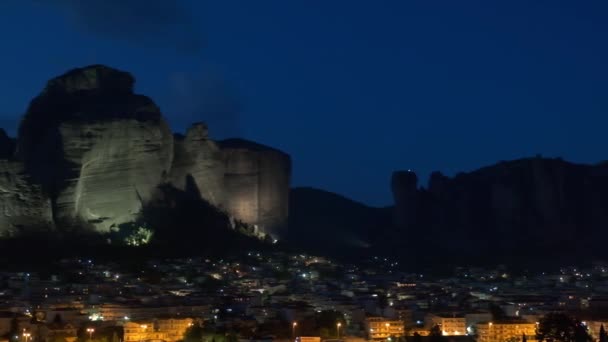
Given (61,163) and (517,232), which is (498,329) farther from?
Answer: (517,232)

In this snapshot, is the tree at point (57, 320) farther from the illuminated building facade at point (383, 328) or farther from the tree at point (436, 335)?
the tree at point (436, 335)

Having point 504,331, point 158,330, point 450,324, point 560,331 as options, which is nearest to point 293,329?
point 158,330

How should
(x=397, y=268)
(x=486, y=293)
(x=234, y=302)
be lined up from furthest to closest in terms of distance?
(x=397, y=268) < (x=486, y=293) < (x=234, y=302)

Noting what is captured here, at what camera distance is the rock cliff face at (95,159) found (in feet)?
300

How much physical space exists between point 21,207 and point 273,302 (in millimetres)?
30513

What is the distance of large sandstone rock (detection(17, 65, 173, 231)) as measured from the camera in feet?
302

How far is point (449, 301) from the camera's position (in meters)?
74.8

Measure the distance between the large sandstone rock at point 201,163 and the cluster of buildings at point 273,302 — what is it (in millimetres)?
11737

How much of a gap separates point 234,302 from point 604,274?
49337 millimetres

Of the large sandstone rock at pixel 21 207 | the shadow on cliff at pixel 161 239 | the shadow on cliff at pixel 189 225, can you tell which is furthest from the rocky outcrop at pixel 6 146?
the shadow on cliff at pixel 189 225

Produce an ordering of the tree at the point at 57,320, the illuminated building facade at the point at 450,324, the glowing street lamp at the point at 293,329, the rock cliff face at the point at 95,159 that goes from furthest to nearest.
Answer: the rock cliff face at the point at 95,159 → the illuminated building facade at the point at 450,324 → the tree at the point at 57,320 → the glowing street lamp at the point at 293,329

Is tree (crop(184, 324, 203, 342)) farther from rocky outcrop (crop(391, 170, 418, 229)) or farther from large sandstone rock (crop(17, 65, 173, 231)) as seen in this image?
rocky outcrop (crop(391, 170, 418, 229))

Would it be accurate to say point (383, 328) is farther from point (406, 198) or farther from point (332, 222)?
point (332, 222)

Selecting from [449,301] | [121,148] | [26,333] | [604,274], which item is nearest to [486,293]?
[449,301]
